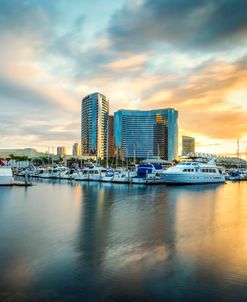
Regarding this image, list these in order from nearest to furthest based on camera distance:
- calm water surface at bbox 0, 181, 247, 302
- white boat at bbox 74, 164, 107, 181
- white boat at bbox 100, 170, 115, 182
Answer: calm water surface at bbox 0, 181, 247, 302 → white boat at bbox 100, 170, 115, 182 → white boat at bbox 74, 164, 107, 181

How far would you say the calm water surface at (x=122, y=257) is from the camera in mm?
11461

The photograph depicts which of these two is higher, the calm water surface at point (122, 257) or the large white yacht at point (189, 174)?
the large white yacht at point (189, 174)

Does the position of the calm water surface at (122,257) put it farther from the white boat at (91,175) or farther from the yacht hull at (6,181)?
the white boat at (91,175)

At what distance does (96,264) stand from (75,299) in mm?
3896

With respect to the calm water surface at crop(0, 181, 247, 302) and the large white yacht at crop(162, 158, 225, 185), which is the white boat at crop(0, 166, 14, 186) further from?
the calm water surface at crop(0, 181, 247, 302)

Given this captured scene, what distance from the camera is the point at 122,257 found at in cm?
1593

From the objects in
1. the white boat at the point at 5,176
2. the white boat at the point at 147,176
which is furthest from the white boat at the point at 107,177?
the white boat at the point at 5,176

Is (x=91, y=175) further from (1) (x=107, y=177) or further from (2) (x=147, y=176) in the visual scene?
(2) (x=147, y=176)

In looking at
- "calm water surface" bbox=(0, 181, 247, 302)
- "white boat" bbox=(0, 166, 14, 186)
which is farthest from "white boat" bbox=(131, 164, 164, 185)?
"calm water surface" bbox=(0, 181, 247, 302)

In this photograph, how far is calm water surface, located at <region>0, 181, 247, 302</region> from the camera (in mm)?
11461

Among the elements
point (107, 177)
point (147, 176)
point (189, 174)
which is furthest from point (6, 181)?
point (189, 174)

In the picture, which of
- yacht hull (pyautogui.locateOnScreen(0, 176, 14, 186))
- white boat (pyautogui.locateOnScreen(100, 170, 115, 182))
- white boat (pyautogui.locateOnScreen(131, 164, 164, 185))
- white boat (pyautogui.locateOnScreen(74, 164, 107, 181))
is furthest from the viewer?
white boat (pyautogui.locateOnScreen(74, 164, 107, 181))

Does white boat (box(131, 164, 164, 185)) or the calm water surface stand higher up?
white boat (box(131, 164, 164, 185))

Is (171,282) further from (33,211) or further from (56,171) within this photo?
(56,171)
